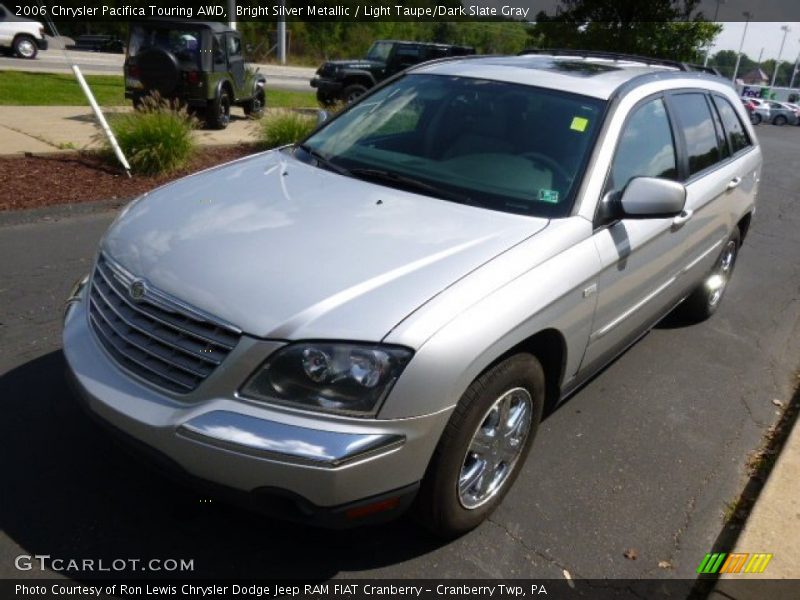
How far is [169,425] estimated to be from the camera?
228 cm

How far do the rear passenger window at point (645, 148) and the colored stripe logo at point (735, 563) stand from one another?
164 centimetres

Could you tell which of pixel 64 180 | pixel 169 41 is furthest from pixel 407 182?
pixel 169 41

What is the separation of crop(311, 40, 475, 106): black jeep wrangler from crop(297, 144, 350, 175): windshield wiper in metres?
13.1

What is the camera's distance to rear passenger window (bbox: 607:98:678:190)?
11.0ft

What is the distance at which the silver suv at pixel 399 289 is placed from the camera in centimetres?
222

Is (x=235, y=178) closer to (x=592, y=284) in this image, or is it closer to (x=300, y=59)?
(x=592, y=284)

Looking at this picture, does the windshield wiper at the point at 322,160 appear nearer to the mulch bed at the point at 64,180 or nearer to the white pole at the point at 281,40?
the mulch bed at the point at 64,180

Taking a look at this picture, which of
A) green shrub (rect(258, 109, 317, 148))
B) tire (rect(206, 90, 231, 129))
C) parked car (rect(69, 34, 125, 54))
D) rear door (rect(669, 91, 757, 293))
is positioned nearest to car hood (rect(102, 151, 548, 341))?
rear door (rect(669, 91, 757, 293))

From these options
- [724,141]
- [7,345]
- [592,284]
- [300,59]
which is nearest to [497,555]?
[592,284]

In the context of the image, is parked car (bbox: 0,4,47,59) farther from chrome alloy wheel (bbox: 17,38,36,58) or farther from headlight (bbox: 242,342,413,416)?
headlight (bbox: 242,342,413,416)

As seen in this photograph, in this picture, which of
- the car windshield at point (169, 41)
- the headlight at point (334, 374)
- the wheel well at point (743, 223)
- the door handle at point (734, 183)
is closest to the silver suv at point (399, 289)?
the headlight at point (334, 374)

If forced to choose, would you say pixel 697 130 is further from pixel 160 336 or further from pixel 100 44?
pixel 100 44

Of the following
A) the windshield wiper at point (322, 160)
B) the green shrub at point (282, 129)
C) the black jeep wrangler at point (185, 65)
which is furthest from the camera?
the black jeep wrangler at point (185, 65)

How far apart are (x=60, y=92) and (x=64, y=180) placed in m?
9.00
